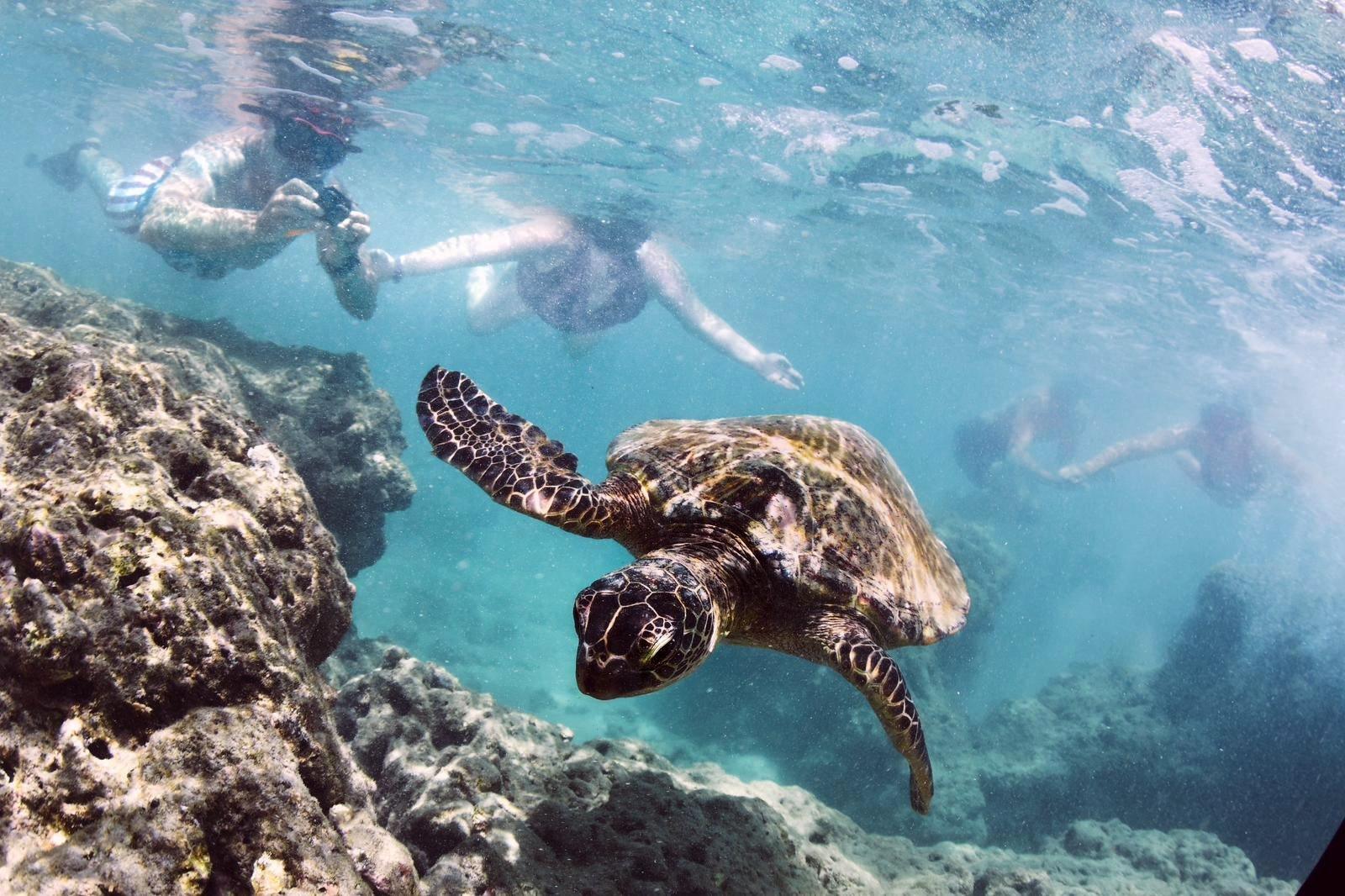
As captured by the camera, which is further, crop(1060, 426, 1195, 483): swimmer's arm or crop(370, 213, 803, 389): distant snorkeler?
crop(1060, 426, 1195, 483): swimmer's arm

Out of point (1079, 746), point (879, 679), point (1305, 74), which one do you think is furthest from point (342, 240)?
point (1079, 746)

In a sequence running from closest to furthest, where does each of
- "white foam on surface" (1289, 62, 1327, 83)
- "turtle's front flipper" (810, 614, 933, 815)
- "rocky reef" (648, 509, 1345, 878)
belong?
"turtle's front flipper" (810, 614, 933, 815)
"white foam on surface" (1289, 62, 1327, 83)
"rocky reef" (648, 509, 1345, 878)

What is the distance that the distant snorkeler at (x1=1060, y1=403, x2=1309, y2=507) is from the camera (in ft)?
79.8

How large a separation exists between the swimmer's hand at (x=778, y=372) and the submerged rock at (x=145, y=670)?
52.8 feet

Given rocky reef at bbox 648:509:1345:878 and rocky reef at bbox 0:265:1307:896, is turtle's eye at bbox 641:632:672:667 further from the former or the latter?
rocky reef at bbox 648:509:1345:878

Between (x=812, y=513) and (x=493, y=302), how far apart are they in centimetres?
2089

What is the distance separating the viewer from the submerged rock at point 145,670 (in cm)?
147

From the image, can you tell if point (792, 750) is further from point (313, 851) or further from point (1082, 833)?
point (313, 851)

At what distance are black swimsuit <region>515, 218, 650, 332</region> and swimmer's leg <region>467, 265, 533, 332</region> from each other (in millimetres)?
1190

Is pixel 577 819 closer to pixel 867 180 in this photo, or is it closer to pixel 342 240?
pixel 342 240

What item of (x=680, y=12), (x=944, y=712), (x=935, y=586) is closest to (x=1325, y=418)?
(x=944, y=712)

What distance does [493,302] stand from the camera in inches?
875

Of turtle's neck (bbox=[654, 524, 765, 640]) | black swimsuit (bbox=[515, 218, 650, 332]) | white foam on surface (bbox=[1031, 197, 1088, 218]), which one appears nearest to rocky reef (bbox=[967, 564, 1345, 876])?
turtle's neck (bbox=[654, 524, 765, 640])

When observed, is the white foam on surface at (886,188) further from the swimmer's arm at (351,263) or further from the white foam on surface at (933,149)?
the swimmer's arm at (351,263)
